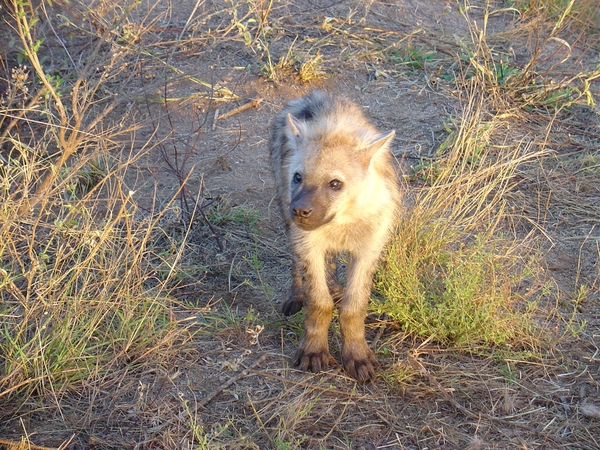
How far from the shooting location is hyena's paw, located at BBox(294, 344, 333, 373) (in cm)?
343

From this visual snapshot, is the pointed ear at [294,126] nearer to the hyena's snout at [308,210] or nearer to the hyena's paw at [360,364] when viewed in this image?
the hyena's snout at [308,210]

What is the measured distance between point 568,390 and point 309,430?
3.96 feet

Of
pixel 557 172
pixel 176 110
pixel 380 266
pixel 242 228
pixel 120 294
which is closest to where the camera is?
pixel 120 294

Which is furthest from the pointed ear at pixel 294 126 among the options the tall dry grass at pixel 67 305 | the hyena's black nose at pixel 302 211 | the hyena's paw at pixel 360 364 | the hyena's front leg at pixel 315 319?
the hyena's paw at pixel 360 364

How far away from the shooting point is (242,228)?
4633mm

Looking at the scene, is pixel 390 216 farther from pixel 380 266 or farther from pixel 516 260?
pixel 516 260

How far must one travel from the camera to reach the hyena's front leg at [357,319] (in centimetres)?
340

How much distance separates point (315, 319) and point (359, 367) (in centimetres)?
30

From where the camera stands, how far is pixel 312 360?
3.44 metres

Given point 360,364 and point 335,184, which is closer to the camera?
point 335,184

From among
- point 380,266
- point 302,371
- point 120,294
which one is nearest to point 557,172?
point 380,266

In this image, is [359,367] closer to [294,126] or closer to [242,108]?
[294,126]

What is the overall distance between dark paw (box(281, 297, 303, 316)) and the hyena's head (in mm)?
694

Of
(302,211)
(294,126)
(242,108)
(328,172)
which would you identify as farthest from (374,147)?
(242,108)
